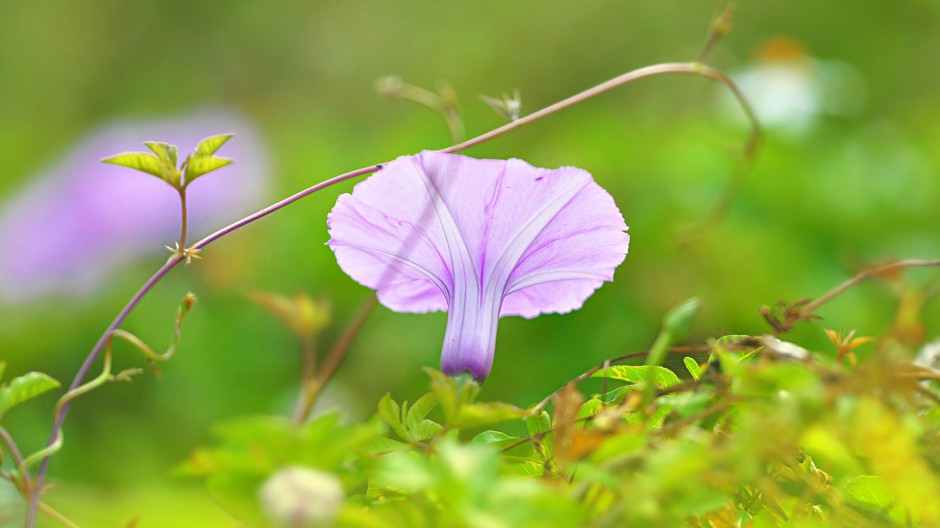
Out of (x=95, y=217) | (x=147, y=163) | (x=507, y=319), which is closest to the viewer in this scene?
(x=147, y=163)

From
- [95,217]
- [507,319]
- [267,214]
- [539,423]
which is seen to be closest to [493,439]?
[539,423]

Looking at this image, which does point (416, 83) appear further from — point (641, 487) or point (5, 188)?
point (641, 487)

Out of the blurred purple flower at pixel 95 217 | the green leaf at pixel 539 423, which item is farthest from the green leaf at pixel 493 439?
the blurred purple flower at pixel 95 217

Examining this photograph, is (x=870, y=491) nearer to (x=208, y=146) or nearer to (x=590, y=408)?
(x=590, y=408)

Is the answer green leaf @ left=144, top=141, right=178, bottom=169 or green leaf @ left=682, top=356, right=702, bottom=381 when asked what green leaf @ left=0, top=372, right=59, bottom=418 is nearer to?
green leaf @ left=144, top=141, right=178, bottom=169

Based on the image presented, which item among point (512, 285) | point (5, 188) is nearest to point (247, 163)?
point (5, 188)
